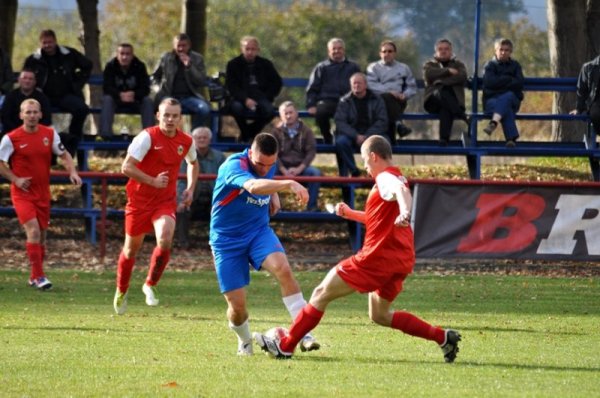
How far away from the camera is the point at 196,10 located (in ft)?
82.3

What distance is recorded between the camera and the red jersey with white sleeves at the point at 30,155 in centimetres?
1603

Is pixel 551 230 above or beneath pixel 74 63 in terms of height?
beneath

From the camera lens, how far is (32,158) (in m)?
16.1

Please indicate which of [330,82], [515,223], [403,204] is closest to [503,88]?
[330,82]

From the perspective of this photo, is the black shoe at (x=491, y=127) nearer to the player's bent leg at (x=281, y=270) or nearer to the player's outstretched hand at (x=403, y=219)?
the player's bent leg at (x=281, y=270)

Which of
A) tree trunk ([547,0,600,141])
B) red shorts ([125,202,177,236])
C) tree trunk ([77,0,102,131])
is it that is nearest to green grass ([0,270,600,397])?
red shorts ([125,202,177,236])

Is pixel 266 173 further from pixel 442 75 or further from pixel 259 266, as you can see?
pixel 442 75

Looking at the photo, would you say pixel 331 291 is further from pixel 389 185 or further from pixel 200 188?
pixel 200 188

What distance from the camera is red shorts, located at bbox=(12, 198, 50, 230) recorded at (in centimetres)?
1596

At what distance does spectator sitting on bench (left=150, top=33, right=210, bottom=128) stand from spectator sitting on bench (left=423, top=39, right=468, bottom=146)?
12.1 feet

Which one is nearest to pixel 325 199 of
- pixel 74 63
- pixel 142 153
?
pixel 74 63

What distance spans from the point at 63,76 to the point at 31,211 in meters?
5.34

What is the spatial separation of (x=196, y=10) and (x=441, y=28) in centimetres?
824

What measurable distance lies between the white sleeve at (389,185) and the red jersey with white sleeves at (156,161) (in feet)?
15.5
